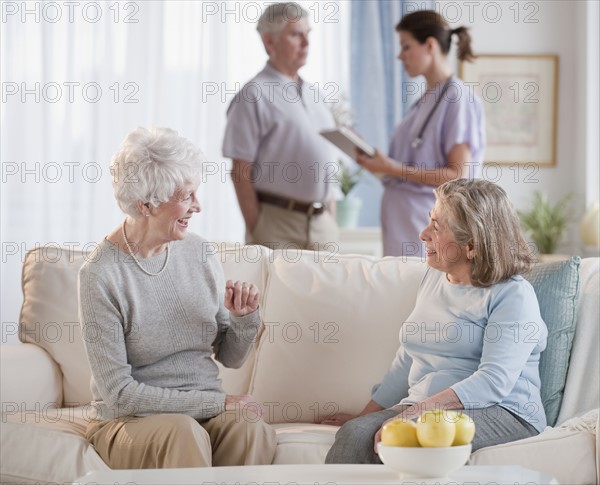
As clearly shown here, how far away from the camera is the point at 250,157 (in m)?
3.67

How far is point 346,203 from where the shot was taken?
509 cm

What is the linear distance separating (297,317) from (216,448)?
57 cm

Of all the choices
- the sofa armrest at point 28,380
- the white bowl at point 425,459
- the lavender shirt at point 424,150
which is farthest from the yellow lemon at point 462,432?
the lavender shirt at point 424,150

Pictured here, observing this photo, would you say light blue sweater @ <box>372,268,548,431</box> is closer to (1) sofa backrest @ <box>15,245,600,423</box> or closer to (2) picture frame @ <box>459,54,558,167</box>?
(1) sofa backrest @ <box>15,245,600,423</box>

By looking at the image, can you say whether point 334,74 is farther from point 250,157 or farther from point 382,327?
point 382,327

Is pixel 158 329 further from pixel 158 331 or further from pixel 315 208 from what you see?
pixel 315 208

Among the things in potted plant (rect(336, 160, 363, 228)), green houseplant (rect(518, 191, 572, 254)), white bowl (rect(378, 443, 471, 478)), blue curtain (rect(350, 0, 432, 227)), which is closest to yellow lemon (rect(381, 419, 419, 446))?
white bowl (rect(378, 443, 471, 478))

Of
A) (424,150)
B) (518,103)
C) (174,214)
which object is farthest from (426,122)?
(518,103)

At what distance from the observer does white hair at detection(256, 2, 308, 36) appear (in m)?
3.68

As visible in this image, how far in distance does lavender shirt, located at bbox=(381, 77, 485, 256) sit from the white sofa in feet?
2.54

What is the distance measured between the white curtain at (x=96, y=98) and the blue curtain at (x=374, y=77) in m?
0.59

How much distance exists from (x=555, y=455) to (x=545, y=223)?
3.41 metres

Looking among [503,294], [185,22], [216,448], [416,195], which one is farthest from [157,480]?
[185,22]

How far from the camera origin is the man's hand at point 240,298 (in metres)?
2.29
